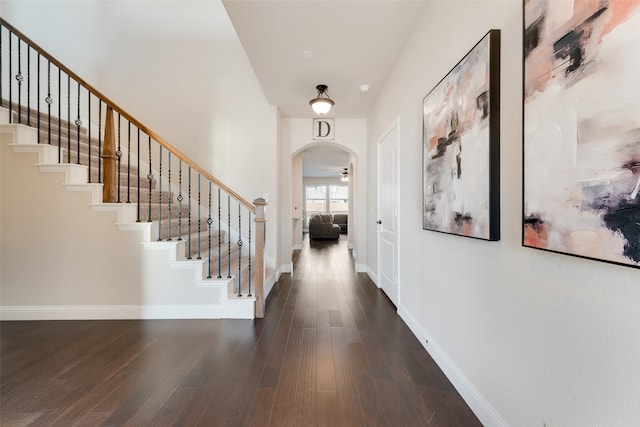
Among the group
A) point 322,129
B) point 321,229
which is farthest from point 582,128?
point 321,229

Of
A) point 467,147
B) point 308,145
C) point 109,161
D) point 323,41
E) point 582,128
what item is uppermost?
point 323,41

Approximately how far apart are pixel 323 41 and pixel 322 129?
214 centimetres

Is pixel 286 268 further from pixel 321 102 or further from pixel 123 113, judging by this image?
pixel 123 113

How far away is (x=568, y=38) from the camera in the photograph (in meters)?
0.91

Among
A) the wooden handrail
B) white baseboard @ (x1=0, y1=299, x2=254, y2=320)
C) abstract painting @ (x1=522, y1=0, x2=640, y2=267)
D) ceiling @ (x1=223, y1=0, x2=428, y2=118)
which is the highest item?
ceiling @ (x1=223, y1=0, x2=428, y2=118)

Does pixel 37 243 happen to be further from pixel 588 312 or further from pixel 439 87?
pixel 588 312

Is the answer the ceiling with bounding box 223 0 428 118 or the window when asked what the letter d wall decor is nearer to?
the ceiling with bounding box 223 0 428 118

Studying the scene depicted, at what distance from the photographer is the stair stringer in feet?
9.08

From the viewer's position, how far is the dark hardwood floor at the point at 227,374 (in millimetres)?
1507

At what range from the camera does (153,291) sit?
111 inches

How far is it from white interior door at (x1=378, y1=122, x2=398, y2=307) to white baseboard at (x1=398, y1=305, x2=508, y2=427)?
2.89 ft

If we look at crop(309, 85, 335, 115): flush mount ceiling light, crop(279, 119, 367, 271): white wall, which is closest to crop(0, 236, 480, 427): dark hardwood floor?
crop(279, 119, 367, 271): white wall

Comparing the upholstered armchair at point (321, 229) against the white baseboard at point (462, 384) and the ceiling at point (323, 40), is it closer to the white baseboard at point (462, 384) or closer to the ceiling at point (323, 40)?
the ceiling at point (323, 40)

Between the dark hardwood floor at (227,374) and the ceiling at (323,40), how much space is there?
2836mm
